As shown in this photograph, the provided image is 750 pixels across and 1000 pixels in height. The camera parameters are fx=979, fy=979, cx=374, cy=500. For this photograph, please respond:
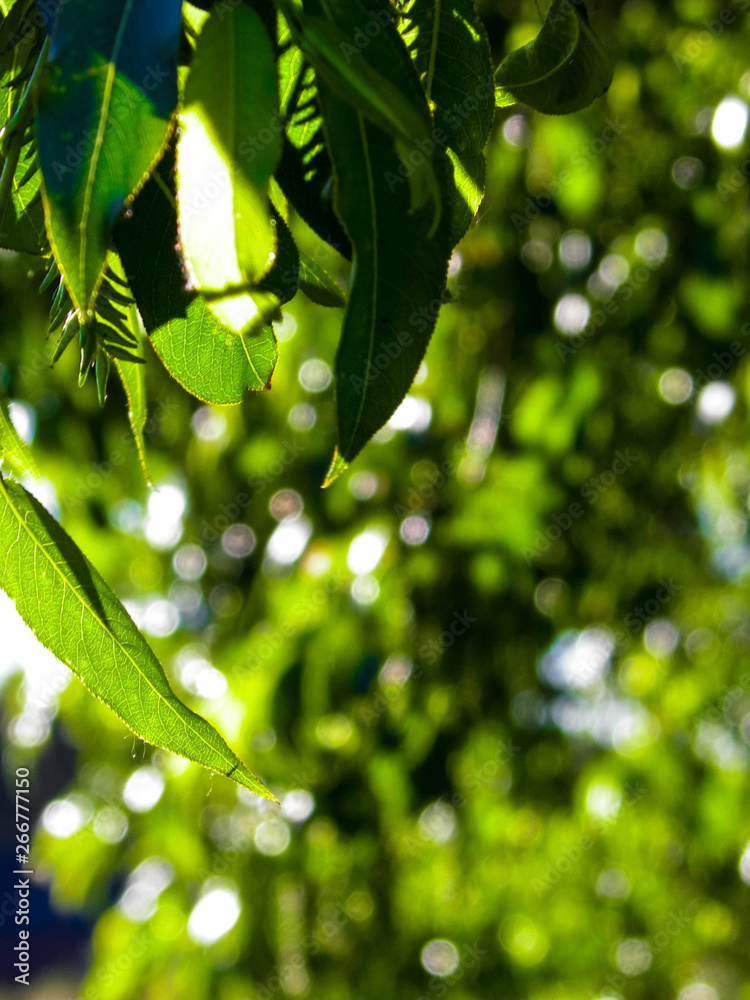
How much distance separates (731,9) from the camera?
1440 mm

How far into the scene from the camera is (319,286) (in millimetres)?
382

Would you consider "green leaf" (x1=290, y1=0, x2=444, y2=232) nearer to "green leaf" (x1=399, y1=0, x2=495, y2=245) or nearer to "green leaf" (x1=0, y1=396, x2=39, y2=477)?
"green leaf" (x1=399, y1=0, x2=495, y2=245)

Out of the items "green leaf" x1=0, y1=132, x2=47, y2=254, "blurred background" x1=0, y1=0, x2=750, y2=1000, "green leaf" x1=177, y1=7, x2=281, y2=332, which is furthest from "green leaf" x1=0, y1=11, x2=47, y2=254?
"blurred background" x1=0, y1=0, x2=750, y2=1000

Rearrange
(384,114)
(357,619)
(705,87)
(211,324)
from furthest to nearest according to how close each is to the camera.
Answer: (705,87), (357,619), (211,324), (384,114)

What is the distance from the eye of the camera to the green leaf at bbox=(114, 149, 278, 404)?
344mm

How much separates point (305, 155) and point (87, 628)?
7.5 inches

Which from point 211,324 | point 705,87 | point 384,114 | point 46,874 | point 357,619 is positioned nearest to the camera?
point 384,114

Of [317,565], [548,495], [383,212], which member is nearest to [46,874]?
[317,565]

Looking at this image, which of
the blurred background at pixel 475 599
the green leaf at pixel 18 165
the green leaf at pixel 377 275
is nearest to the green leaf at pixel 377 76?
the green leaf at pixel 377 275

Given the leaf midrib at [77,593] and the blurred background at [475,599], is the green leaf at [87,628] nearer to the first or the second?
the leaf midrib at [77,593]

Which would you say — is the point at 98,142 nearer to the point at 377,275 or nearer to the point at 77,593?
A: the point at 377,275

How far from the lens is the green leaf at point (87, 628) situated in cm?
35

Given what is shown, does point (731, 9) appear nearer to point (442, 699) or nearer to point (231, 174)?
point (442, 699)

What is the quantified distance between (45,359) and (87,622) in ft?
3.80
